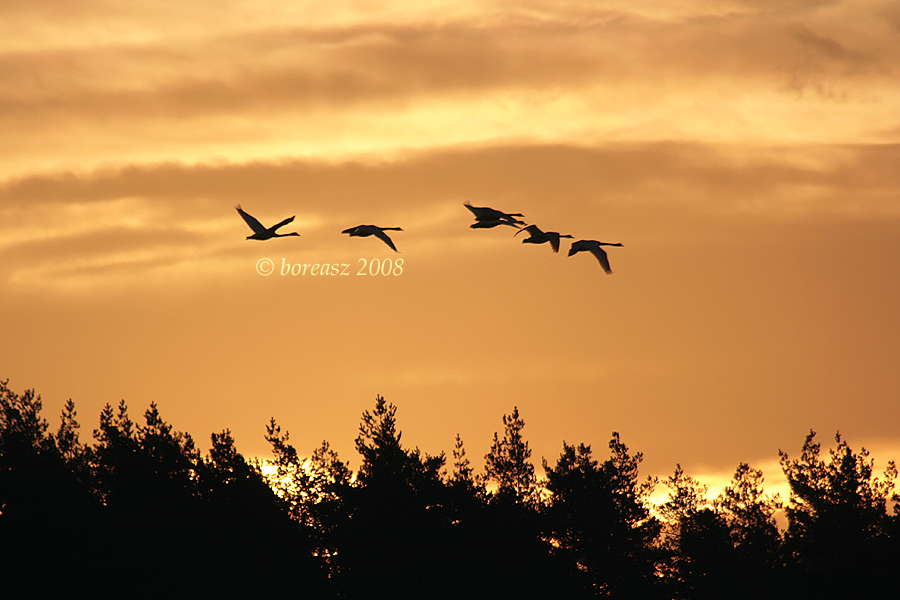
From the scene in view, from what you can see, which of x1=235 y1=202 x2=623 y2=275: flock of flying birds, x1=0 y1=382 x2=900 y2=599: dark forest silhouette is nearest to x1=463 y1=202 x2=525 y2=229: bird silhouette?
x1=235 y1=202 x2=623 y2=275: flock of flying birds

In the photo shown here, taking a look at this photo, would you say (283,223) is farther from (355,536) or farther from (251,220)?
(355,536)

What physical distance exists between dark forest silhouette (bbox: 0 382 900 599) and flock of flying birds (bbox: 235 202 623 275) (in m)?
12.8

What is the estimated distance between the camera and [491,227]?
1508 inches

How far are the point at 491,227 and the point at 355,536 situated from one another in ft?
49.5

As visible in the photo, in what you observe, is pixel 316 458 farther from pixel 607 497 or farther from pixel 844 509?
pixel 844 509

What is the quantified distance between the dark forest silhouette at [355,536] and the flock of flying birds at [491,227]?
12.8 metres

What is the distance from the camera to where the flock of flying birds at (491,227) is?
3844 cm

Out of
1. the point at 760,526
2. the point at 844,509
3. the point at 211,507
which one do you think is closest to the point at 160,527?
the point at 211,507

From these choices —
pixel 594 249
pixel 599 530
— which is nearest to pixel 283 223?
pixel 594 249

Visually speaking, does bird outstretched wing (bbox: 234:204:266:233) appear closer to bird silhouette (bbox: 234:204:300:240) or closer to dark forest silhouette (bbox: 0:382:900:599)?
bird silhouette (bbox: 234:204:300:240)

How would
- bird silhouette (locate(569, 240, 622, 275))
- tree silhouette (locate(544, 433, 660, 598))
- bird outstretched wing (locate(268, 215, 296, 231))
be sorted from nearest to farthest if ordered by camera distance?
bird outstretched wing (locate(268, 215, 296, 231)), bird silhouette (locate(569, 240, 622, 275)), tree silhouette (locate(544, 433, 660, 598))

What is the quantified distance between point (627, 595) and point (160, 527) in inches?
859

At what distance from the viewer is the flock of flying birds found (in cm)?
3844

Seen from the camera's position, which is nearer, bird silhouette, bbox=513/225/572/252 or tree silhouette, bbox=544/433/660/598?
bird silhouette, bbox=513/225/572/252
